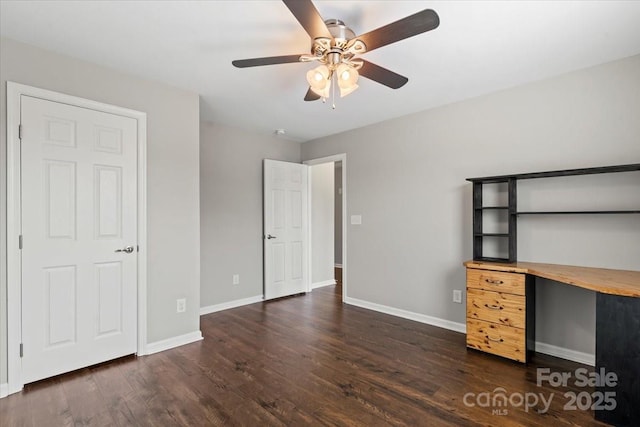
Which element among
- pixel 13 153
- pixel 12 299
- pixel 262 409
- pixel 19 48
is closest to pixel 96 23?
pixel 19 48

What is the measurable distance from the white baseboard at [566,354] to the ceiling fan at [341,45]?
103 inches

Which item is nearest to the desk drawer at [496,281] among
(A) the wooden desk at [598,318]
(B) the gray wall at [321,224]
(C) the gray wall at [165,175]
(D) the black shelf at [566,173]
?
(A) the wooden desk at [598,318]

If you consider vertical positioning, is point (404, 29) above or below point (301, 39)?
below

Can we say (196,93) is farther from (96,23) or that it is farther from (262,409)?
(262,409)

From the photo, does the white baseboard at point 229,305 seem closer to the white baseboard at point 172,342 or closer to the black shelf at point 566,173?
the white baseboard at point 172,342

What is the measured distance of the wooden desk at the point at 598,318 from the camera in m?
1.82

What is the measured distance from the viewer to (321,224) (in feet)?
18.4

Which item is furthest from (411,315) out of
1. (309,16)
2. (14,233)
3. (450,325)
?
(14,233)

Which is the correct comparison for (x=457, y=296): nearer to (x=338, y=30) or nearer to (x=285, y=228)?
(x=285, y=228)

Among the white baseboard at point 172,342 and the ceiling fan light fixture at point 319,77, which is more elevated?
the ceiling fan light fixture at point 319,77

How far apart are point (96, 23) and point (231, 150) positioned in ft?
7.61

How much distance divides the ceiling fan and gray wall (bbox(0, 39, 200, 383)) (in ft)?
4.75

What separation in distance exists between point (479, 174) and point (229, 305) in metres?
3.44

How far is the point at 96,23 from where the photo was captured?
6.63 feet
